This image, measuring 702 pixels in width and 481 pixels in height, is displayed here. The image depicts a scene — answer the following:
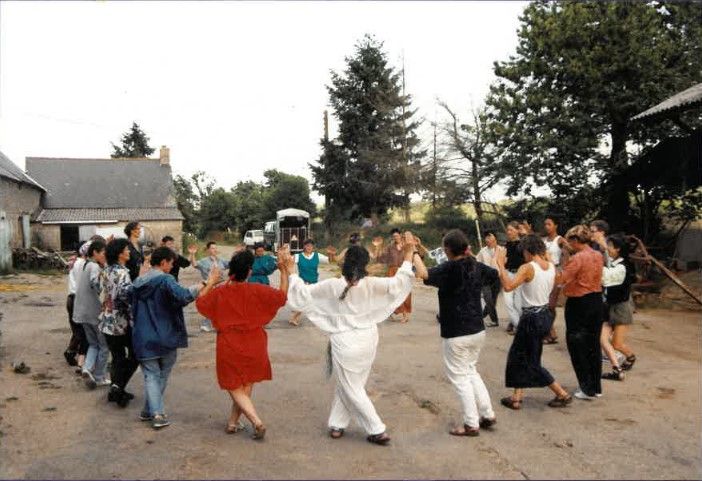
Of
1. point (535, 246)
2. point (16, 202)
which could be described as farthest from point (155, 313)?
point (16, 202)

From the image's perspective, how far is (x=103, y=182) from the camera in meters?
38.2

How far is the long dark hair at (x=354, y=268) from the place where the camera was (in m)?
4.49

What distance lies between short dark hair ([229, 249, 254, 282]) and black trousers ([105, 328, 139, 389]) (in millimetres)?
1709

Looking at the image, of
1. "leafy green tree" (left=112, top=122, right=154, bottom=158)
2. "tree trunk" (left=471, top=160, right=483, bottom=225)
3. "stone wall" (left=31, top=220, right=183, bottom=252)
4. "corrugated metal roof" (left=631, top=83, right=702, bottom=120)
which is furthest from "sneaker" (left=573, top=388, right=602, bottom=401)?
"leafy green tree" (left=112, top=122, right=154, bottom=158)

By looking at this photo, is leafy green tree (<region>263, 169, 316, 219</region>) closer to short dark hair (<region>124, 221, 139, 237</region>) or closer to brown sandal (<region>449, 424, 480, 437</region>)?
short dark hair (<region>124, 221, 139, 237</region>)

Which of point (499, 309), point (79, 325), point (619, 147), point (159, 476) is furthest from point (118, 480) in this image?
point (619, 147)

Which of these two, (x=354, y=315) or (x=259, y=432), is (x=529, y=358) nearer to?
(x=354, y=315)

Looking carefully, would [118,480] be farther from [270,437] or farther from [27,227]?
[27,227]

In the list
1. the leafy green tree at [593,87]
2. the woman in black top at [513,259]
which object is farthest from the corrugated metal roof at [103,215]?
the woman in black top at [513,259]

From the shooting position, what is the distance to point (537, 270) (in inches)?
218

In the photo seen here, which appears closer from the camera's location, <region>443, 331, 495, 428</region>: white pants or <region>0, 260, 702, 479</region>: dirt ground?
<region>0, 260, 702, 479</region>: dirt ground

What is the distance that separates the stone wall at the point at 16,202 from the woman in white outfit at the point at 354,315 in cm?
2477

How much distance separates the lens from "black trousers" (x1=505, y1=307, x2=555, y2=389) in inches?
212

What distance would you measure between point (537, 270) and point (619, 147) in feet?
46.1
